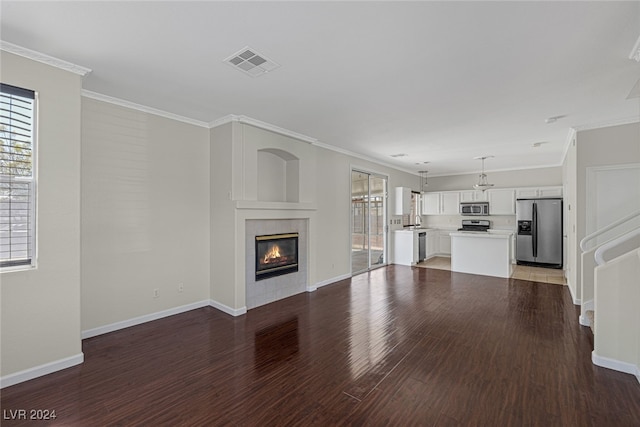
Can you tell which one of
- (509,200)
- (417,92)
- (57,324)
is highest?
(417,92)

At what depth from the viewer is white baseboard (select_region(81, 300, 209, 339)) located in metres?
3.34

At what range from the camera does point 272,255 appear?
4.70 m

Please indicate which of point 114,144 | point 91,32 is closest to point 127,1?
point 91,32

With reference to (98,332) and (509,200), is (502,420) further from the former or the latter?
(509,200)

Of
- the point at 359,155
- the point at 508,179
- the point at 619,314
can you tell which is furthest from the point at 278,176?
the point at 508,179

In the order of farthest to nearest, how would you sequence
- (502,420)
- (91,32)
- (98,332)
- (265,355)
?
(98,332) → (265,355) → (91,32) → (502,420)

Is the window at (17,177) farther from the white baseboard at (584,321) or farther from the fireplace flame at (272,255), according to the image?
the white baseboard at (584,321)

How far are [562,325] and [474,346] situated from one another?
1.54 meters

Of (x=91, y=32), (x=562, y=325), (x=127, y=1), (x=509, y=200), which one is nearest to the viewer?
(x=127, y=1)

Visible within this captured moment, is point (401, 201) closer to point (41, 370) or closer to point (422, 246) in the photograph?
point (422, 246)

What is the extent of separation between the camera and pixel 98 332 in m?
3.38

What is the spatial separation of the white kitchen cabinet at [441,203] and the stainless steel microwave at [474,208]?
9.0 inches

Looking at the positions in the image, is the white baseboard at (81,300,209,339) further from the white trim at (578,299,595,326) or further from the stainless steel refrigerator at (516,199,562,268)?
the stainless steel refrigerator at (516,199,562,268)

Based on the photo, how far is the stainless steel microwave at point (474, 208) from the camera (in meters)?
8.67
